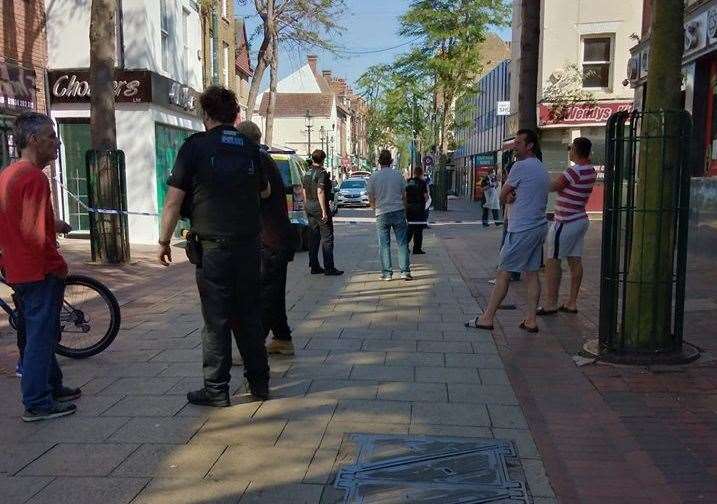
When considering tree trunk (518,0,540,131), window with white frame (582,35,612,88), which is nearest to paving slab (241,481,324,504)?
tree trunk (518,0,540,131)

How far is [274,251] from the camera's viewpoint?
515 cm

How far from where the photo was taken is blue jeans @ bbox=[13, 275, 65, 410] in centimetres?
397

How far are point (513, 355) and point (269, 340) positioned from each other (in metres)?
2.09

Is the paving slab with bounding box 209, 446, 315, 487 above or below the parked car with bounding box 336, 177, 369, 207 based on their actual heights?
below

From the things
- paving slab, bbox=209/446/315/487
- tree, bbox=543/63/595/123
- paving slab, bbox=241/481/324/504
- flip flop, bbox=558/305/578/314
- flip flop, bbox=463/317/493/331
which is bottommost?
paving slab, bbox=241/481/324/504

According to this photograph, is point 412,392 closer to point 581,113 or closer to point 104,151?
point 104,151

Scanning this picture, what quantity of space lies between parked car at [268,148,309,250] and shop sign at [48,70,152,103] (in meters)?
3.31

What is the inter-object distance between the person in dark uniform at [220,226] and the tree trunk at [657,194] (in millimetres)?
2888

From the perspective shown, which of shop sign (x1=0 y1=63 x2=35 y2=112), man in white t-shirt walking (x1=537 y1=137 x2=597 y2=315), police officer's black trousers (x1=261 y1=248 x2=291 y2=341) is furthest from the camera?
shop sign (x1=0 y1=63 x2=35 y2=112)

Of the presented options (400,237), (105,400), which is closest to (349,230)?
(400,237)

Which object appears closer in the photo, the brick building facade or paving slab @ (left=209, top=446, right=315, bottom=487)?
paving slab @ (left=209, top=446, right=315, bottom=487)

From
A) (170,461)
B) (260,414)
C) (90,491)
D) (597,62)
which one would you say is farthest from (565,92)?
(90,491)

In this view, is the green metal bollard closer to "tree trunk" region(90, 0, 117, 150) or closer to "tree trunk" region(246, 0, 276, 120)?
"tree trunk" region(90, 0, 117, 150)

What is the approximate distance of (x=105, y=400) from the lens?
14.4 feet
